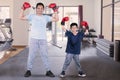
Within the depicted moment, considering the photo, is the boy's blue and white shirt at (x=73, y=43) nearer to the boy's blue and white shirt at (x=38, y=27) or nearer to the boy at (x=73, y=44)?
the boy at (x=73, y=44)

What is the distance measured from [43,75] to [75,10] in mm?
10597

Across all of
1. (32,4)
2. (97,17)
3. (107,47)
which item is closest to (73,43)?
(107,47)

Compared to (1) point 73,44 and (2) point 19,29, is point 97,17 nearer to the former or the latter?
(2) point 19,29

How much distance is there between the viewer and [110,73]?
4836 mm

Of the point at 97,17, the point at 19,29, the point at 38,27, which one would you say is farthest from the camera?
the point at 97,17

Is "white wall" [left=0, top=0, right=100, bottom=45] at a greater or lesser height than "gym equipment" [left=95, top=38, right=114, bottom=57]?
greater

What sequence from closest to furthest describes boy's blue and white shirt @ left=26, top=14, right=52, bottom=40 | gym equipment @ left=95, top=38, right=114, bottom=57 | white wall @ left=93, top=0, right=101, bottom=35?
1. boy's blue and white shirt @ left=26, top=14, right=52, bottom=40
2. gym equipment @ left=95, top=38, right=114, bottom=57
3. white wall @ left=93, top=0, right=101, bottom=35

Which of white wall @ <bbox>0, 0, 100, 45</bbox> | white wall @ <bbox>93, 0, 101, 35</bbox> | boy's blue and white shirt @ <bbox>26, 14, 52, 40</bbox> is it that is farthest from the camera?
white wall @ <bbox>93, 0, 101, 35</bbox>

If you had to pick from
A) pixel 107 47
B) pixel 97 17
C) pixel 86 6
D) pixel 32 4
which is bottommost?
pixel 107 47

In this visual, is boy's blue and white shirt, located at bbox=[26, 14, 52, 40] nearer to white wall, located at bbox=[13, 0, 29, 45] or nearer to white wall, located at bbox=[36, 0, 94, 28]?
white wall, located at bbox=[13, 0, 29, 45]

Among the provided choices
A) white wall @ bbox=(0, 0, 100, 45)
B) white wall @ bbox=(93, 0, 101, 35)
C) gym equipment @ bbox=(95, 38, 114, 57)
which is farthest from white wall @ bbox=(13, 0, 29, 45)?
white wall @ bbox=(93, 0, 101, 35)

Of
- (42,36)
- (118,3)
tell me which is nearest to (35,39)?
(42,36)

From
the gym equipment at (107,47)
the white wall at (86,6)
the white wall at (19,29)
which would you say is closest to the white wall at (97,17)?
the white wall at (86,6)

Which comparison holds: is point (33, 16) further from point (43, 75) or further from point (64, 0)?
point (64, 0)
